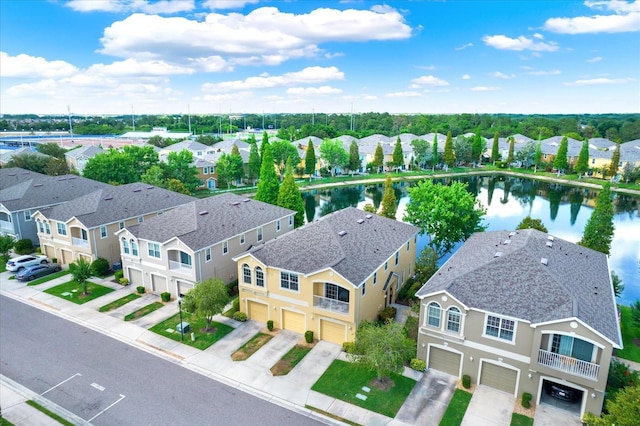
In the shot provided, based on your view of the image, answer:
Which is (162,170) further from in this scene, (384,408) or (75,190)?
(384,408)

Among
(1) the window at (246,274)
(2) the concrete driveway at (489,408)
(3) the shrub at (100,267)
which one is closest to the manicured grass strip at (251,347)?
(1) the window at (246,274)

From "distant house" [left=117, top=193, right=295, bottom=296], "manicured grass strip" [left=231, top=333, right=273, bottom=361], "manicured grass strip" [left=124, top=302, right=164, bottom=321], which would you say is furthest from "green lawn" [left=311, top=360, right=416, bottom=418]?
"manicured grass strip" [left=124, top=302, right=164, bottom=321]

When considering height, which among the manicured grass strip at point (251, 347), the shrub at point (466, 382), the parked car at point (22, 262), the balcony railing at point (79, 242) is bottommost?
the manicured grass strip at point (251, 347)

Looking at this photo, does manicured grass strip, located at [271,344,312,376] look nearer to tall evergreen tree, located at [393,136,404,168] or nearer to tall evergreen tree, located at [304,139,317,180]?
tall evergreen tree, located at [304,139,317,180]

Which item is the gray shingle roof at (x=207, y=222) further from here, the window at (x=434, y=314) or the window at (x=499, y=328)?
the window at (x=499, y=328)

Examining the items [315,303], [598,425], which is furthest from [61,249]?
[598,425]

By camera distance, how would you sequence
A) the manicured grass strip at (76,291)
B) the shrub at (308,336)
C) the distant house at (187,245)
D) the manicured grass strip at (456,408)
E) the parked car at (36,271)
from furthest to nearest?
1. the parked car at (36,271)
2. the manicured grass strip at (76,291)
3. the distant house at (187,245)
4. the shrub at (308,336)
5. the manicured grass strip at (456,408)
